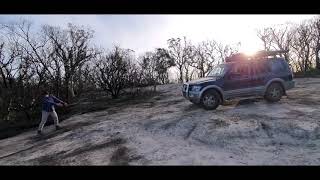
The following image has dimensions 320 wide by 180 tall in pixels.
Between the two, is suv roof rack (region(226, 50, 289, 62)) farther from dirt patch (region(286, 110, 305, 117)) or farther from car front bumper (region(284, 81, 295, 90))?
dirt patch (region(286, 110, 305, 117))

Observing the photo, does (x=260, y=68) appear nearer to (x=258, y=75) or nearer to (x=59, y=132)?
(x=258, y=75)

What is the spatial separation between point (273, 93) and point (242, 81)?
86cm

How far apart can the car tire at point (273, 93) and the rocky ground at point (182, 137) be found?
0.55 feet

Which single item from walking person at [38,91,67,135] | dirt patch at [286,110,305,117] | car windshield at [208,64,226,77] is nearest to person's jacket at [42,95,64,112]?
walking person at [38,91,67,135]

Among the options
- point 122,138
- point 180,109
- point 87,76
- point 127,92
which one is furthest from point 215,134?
point 87,76

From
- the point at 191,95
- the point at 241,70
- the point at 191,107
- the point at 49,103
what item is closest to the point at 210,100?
the point at 191,95

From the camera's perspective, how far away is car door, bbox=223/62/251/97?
9.72 metres

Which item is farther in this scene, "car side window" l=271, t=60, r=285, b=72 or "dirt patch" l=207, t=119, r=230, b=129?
"car side window" l=271, t=60, r=285, b=72

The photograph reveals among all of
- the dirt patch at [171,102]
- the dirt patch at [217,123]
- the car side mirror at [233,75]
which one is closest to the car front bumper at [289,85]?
the car side mirror at [233,75]

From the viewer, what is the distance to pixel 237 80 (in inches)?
385

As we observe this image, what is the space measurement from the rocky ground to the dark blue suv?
255 millimetres
